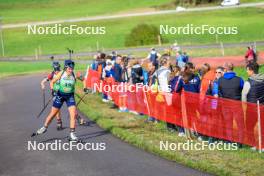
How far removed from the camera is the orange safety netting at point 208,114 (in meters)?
12.7

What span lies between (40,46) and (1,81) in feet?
115

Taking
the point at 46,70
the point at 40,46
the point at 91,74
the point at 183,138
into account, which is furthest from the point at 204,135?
the point at 40,46

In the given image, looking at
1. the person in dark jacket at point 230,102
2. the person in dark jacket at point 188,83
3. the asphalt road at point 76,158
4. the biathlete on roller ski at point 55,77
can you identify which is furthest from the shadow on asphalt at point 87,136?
the person in dark jacket at point 230,102

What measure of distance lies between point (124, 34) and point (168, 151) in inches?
2362

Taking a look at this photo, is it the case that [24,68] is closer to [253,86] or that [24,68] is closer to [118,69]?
[118,69]

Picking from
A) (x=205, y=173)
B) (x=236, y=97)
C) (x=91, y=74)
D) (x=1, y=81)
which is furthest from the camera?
(x=1, y=81)

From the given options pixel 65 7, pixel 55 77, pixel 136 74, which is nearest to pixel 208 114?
pixel 55 77

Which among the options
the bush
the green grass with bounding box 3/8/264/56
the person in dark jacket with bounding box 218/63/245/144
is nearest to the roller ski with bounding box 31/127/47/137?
the person in dark jacket with bounding box 218/63/245/144

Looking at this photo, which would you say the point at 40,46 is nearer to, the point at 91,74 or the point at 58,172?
the point at 91,74

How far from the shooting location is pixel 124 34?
7269cm

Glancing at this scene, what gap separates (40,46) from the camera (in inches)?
2815

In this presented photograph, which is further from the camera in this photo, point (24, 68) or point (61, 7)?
point (61, 7)

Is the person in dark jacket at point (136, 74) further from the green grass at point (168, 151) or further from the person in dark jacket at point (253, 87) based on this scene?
the person in dark jacket at point (253, 87)

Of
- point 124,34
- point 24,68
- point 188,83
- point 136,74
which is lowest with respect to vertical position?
Answer: point 24,68
